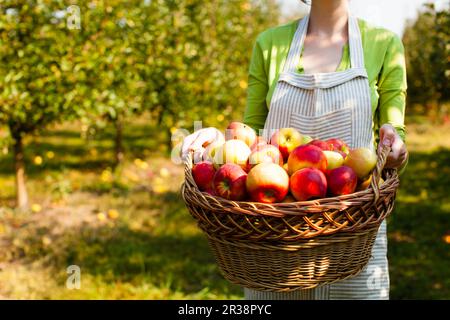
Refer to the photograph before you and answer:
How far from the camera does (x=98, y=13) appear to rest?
15.9ft

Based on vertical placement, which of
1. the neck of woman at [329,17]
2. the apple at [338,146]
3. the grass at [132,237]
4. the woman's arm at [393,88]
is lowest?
the grass at [132,237]

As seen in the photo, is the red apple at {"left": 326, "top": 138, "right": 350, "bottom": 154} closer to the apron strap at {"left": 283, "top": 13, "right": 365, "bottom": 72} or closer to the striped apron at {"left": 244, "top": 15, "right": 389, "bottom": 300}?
the striped apron at {"left": 244, "top": 15, "right": 389, "bottom": 300}

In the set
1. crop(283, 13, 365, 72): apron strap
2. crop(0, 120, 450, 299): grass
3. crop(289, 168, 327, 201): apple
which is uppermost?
crop(283, 13, 365, 72): apron strap

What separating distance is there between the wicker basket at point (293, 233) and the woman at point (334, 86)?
349mm

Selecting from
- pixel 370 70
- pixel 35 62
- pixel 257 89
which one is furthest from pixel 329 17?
pixel 35 62

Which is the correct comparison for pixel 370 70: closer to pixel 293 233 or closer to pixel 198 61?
pixel 293 233

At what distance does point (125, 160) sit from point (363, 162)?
545 cm

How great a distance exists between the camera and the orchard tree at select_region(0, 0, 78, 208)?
14.4 ft

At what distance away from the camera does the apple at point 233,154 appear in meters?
1.61

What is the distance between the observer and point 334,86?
1922 mm

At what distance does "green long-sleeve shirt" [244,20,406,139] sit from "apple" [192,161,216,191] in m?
0.49

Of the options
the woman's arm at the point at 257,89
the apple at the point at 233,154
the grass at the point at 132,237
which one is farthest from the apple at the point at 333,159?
the grass at the point at 132,237

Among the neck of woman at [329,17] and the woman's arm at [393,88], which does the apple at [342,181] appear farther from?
the neck of woman at [329,17]

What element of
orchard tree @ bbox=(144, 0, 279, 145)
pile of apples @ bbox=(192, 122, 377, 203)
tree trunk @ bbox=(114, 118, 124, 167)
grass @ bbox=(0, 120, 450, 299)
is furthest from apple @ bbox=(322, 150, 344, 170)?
tree trunk @ bbox=(114, 118, 124, 167)
